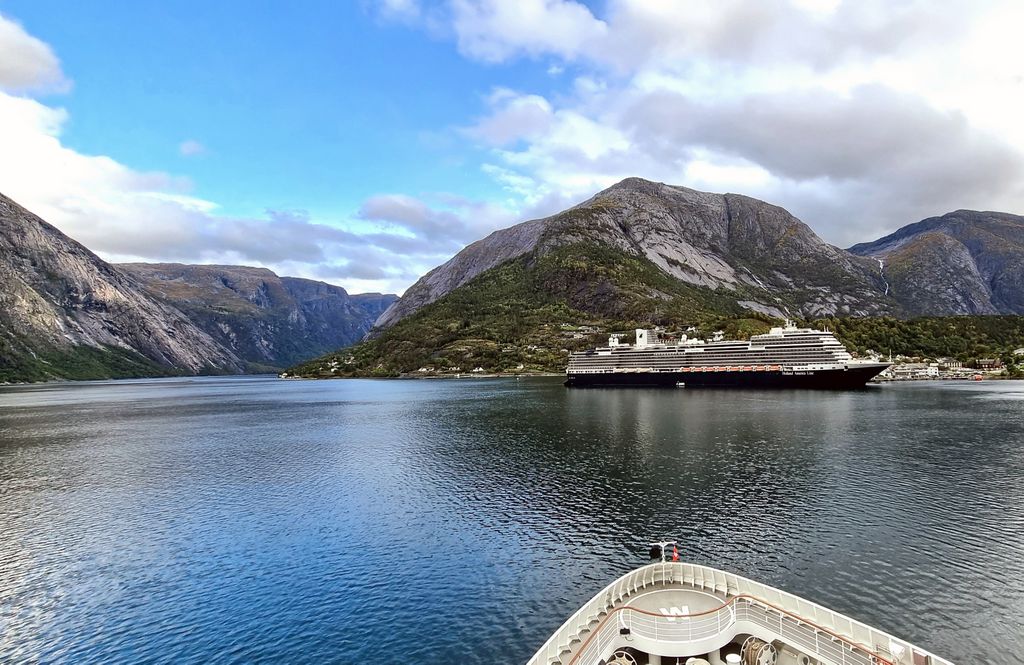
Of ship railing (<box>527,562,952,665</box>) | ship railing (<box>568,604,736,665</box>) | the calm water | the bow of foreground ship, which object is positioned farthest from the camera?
the calm water

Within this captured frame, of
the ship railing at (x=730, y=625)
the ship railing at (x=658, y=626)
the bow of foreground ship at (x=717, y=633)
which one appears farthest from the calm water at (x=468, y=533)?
the ship railing at (x=658, y=626)

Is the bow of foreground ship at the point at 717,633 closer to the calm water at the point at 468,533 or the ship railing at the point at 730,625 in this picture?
the ship railing at the point at 730,625

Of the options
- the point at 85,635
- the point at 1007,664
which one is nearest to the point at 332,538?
the point at 85,635

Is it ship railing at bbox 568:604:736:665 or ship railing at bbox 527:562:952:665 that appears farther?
ship railing at bbox 568:604:736:665

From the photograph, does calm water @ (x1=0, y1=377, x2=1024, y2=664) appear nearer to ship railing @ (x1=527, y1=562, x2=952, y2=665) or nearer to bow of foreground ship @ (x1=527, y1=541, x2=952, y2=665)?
ship railing @ (x1=527, y1=562, x2=952, y2=665)

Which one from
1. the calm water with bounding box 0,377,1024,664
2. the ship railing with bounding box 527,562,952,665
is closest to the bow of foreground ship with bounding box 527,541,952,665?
the ship railing with bounding box 527,562,952,665

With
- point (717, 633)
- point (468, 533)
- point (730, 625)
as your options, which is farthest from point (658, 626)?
point (468, 533)

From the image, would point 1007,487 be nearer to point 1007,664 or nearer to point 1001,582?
point 1001,582
